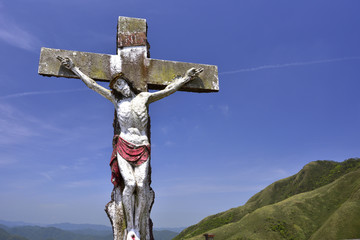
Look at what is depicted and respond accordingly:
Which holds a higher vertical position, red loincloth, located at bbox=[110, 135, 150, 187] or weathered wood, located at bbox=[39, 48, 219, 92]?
weathered wood, located at bbox=[39, 48, 219, 92]

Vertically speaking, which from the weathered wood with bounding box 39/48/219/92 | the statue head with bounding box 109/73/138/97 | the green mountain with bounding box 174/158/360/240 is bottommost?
the green mountain with bounding box 174/158/360/240

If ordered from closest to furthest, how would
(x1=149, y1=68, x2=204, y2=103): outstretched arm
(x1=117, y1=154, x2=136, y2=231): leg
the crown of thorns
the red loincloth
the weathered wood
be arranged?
(x1=117, y1=154, x2=136, y2=231): leg, the red loincloth, the crown of thorns, (x1=149, y1=68, x2=204, y2=103): outstretched arm, the weathered wood

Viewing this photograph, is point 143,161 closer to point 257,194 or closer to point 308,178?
point 308,178

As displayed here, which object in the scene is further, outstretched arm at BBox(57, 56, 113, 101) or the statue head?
outstretched arm at BBox(57, 56, 113, 101)

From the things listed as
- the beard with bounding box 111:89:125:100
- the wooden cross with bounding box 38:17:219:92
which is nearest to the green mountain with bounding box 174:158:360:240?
the wooden cross with bounding box 38:17:219:92

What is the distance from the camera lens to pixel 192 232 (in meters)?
86.6

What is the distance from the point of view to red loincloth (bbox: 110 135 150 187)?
5.16m

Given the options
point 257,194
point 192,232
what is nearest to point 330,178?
point 257,194

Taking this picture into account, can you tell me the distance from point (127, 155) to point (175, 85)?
2040 mm

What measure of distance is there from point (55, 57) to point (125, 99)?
1893mm

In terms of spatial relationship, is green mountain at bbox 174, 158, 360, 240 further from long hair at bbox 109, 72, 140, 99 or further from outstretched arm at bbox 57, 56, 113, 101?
outstretched arm at bbox 57, 56, 113, 101

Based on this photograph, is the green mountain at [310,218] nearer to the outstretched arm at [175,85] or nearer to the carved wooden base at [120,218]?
the outstretched arm at [175,85]

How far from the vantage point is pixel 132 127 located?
5469mm

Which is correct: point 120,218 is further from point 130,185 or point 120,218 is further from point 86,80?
point 86,80
